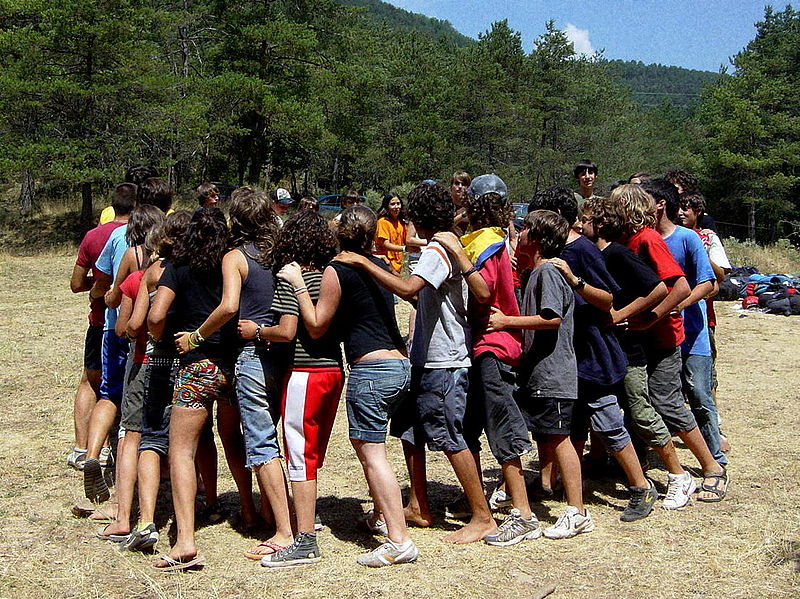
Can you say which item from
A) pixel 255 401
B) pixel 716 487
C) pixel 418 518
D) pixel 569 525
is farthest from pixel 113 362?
pixel 716 487

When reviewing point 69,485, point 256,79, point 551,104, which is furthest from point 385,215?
point 551,104

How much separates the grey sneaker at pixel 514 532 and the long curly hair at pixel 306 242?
5.73 ft

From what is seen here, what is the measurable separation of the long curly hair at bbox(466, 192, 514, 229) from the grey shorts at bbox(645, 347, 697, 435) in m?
1.43

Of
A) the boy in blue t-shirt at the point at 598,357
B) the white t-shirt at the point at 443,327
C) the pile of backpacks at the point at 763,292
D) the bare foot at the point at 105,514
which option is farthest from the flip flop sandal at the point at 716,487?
the pile of backpacks at the point at 763,292

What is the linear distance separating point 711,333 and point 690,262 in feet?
3.96

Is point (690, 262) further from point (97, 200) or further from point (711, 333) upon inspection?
point (97, 200)

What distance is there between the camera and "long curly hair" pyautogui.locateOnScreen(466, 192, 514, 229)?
433 centimetres

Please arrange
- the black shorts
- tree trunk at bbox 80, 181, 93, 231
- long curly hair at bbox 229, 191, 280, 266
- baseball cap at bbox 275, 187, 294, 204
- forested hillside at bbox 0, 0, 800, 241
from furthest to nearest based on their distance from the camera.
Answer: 1. tree trunk at bbox 80, 181, 93, 231
2. forested hillside at bbox 0, 0, 800, 241
3. baseball cap at bbox 275, 187, 294, 204
4. the black shorts
5. long curly hair at bbox 229, 191, 280, 266

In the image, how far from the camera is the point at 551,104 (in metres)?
46.5

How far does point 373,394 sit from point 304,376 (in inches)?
14.4

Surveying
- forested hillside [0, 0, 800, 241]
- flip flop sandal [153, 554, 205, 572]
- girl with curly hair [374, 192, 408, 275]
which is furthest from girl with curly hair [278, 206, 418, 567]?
forested hillside [0, 0, 800, 241]

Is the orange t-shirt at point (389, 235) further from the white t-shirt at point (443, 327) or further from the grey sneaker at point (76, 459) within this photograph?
the white t-shirt at point (443, 327)

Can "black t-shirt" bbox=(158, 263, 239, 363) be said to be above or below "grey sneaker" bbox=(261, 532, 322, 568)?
above

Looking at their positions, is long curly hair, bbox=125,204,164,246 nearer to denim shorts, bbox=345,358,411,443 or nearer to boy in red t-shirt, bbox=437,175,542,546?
denim shorts, bbox=345,358,411,443
